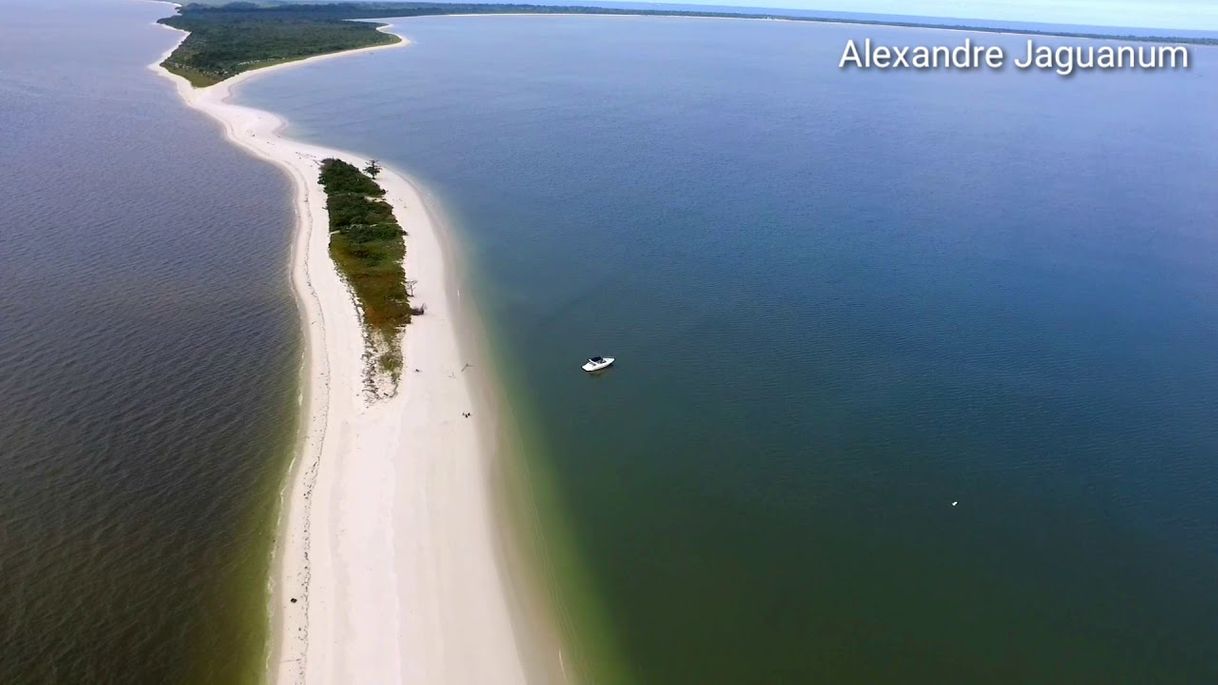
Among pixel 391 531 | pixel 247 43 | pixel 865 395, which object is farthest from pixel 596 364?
pixel 247 43

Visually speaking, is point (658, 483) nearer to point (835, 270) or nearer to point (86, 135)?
point (835, 270)

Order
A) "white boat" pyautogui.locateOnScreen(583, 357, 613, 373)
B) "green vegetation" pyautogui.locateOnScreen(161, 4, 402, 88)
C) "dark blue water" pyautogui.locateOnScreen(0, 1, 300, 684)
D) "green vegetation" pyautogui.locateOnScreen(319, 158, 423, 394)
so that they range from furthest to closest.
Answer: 1. "green vegetation" pyautogui.locateOnScreen(161, 4, 402, 88)
2. "green vegetation" pyautogui.locateOnScreen(319, 158, 423, 394)
3. "white boat" pyautogui.locateOnScreen(583, 357, 613, 373)
4. "dark blue water" pyautogui.locateOnScreen(0, 1, 300, 684)

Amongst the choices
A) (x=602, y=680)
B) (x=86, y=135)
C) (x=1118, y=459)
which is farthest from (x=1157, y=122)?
(x=86, y=135)

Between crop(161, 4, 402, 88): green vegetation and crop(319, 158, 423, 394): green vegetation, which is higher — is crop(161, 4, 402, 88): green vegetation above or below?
above

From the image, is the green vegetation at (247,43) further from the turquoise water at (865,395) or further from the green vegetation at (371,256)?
the green vegetation at (371,256)

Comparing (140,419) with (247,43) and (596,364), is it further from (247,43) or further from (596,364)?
(247,43)

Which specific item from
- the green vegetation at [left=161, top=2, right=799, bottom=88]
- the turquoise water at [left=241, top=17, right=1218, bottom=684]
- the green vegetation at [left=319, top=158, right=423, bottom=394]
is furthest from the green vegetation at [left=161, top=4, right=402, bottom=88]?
the green vegetation at [left=319, top=158, right=423, bottom=394]

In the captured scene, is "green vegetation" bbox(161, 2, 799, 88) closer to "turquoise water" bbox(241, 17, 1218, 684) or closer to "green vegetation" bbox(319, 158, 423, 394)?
"turquoise water" bbox(241, 17, 1218, 684)
